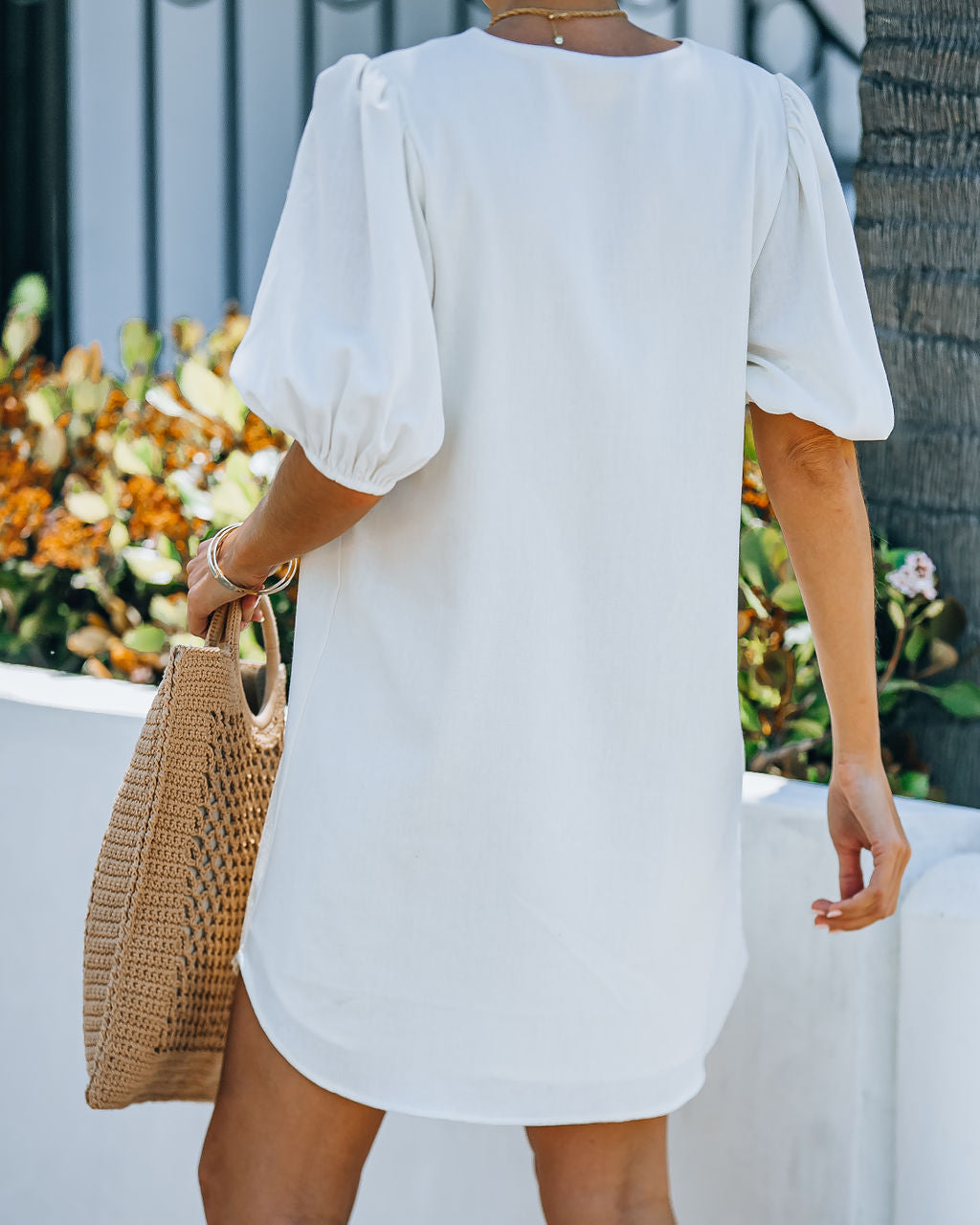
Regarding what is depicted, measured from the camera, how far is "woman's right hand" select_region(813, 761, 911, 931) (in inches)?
53.0

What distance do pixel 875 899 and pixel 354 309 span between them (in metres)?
0.73

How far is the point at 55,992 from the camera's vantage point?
2.31 m

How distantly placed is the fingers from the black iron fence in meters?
3.39

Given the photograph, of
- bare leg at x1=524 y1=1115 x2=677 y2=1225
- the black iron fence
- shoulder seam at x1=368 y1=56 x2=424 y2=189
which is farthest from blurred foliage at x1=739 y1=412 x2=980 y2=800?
the black iron fence

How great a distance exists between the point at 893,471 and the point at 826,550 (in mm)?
1303

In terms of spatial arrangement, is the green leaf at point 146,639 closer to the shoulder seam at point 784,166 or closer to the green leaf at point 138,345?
the green leaf at point 138,345

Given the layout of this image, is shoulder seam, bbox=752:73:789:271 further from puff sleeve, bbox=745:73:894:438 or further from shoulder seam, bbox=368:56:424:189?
shoulder seam, bbox=368:56:424:189

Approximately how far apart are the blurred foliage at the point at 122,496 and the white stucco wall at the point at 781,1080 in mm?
626

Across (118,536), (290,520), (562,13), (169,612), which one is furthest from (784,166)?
(118,536)

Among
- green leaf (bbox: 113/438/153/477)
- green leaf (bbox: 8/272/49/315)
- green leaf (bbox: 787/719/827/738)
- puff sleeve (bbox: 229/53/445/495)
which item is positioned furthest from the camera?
green leaf (bbox: 8/272/49/315)

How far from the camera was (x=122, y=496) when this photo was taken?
307 centimetres

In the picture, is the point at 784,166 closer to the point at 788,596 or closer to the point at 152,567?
the point at 788,596

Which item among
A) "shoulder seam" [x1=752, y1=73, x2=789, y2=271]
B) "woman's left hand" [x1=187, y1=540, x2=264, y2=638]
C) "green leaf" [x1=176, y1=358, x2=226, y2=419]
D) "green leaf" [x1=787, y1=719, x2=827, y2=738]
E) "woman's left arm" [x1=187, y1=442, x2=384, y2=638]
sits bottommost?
"green leaf" [x1=787, y1=719, x2=827, y2=738]

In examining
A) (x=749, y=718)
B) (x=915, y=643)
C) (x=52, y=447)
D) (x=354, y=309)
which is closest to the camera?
(x=354, y=309)
